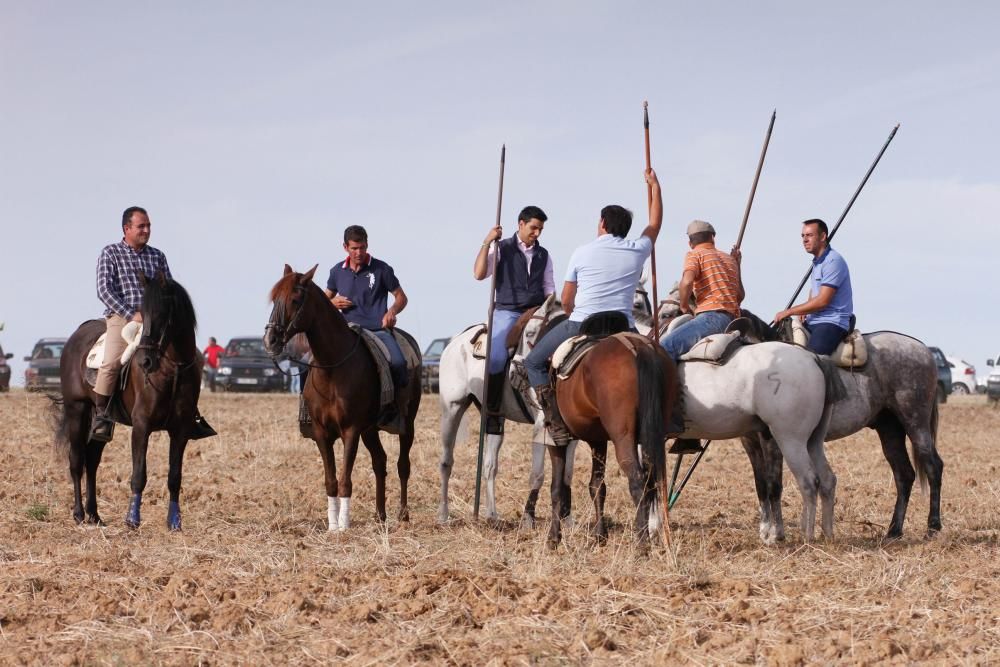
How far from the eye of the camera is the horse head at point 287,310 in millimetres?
10391

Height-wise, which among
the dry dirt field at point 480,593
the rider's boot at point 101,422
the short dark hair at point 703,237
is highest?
the short dark hair at point 703,237

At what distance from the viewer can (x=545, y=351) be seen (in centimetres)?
964

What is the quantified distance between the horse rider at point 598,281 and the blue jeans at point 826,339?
1.82 meters

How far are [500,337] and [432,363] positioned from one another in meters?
22.1

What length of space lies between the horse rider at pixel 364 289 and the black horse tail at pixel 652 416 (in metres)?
3.52

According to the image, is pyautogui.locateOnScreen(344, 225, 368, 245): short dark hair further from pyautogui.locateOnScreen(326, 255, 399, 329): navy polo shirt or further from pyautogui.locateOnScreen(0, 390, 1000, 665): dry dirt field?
pyautogui.locateOnScreen(0, 390, 1000, 665): dry dirt field

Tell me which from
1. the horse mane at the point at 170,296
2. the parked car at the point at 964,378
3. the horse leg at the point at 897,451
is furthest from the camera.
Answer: the parked car at the point at 964,378

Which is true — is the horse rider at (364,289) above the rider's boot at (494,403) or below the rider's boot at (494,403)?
above

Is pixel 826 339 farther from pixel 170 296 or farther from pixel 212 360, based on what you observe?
pixel 212 360

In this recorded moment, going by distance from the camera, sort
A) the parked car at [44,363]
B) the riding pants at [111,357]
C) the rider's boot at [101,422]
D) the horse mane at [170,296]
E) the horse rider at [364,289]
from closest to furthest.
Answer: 1. the horse mane at [170,296]
2. the riding pants at [111,357]
3. the rider's boot at [101,422]
4. the horse rider at [364,289]
5. the parked car at [44,363]

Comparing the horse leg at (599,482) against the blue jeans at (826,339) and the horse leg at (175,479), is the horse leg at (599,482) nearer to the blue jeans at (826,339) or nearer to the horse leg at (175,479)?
the blue jeans at (826,339)

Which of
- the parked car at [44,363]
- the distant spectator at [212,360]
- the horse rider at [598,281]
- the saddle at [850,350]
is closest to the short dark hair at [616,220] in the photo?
the horse rider at [598,281]

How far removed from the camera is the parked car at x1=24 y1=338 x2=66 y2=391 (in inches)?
1211

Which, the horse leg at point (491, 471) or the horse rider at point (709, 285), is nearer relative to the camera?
the horse rider at point (709, 285)
